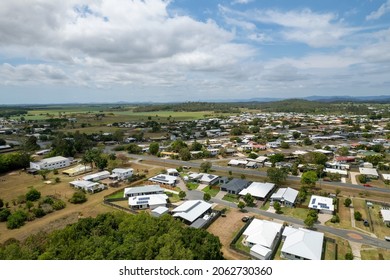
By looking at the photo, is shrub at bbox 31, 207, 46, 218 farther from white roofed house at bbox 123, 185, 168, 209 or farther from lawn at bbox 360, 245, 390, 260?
lawn at bbox 360, 245, 390, 260

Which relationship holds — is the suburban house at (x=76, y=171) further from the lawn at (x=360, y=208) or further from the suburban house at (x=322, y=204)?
the lawn at (x=360, y=208)

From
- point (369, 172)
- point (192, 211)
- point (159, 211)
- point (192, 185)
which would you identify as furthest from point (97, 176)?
point (369, 172)

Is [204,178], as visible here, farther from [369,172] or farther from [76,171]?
[369,172]

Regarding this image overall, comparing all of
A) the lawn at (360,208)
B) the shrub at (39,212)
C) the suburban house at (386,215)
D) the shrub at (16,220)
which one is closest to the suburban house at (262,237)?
the lawn at (360,208)

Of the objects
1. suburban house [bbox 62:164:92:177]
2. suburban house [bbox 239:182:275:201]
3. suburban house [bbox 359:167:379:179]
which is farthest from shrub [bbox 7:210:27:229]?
suburban house [bbox 359:167:379:179]

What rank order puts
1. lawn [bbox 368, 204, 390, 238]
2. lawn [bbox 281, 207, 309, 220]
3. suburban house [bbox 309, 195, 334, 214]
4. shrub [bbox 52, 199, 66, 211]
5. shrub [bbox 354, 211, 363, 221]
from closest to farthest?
lawn [bbox 368, 204, 390, 238] < shrub [bbox 354, 211, 363, 221] < lawn [bbox 281, 207, 309, 220] < suburban house [bbox 309, 195, 334, 214] < shrub [bbox 52, 199, 66, 211]

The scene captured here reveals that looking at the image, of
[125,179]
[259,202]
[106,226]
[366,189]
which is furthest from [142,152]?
[366,189]
